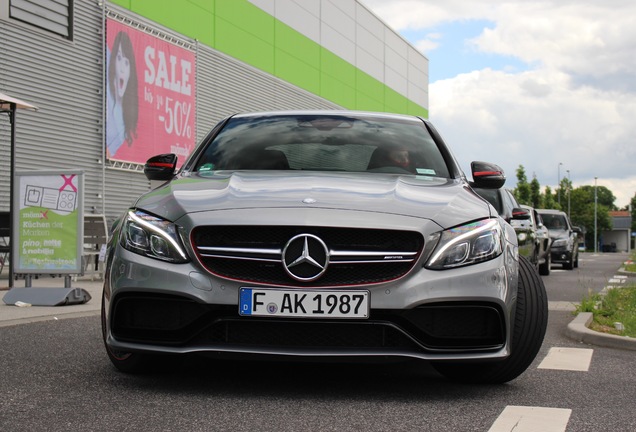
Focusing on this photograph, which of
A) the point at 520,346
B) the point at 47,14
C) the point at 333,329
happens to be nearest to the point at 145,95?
the point at 47,14

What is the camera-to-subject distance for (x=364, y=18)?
133 feet

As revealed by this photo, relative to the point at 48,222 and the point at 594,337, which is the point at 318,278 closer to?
the point at 594,337

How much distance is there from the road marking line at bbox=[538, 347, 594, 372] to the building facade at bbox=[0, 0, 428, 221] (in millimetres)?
6729

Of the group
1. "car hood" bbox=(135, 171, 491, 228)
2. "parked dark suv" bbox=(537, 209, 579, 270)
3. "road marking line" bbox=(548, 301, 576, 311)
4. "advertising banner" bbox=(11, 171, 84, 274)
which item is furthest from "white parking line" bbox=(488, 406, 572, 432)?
"parked dark suv" bbox=(537, 209, 579, 270)

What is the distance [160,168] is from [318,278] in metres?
1.68

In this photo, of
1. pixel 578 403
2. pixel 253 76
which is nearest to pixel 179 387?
pixel 578 403

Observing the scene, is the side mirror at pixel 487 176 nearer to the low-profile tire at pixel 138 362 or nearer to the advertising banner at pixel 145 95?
the low-profile tire at pixel 138 362

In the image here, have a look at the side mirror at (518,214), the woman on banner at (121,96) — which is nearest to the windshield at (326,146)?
the side mirror at (518,214)

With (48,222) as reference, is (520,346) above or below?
below

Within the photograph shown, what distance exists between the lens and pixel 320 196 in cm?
445

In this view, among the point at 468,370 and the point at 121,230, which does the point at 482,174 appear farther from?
the point at 121,230

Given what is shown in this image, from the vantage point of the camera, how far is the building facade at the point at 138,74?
1727 centimetres

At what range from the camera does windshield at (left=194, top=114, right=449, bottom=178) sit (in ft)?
17.9

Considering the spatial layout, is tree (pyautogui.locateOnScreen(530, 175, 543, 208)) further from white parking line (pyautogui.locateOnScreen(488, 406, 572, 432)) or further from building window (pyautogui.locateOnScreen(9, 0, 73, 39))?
white parking line (pyautogui.locateOnScreen(488, 406, 572, 432))
